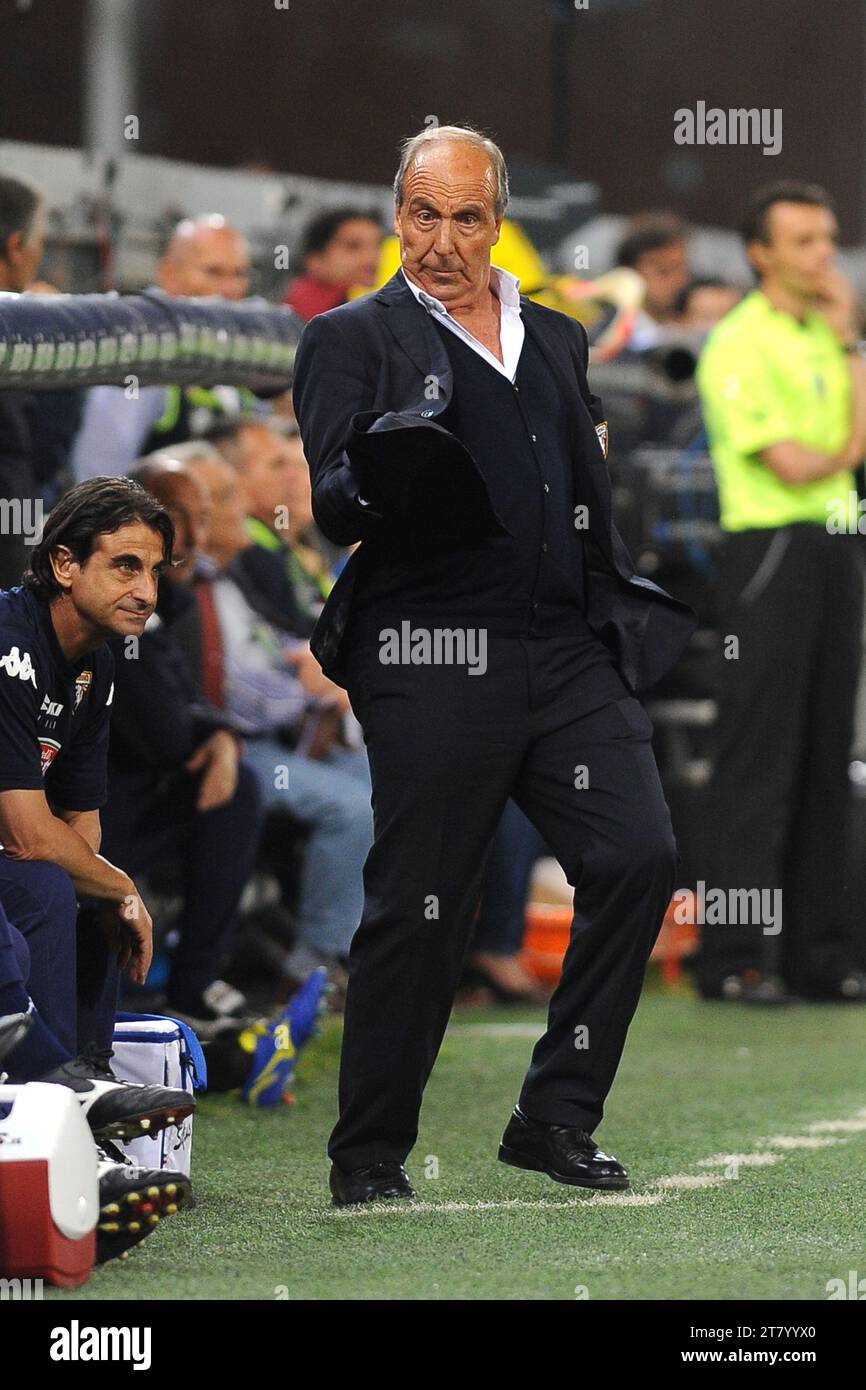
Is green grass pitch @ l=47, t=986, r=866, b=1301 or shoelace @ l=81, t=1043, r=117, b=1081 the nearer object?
green grass pitch @ l=47, t=986, r=866, b=1301

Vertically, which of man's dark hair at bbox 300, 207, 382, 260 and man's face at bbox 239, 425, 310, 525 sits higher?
man's dark hair at bbox 300, 207, 382, 260

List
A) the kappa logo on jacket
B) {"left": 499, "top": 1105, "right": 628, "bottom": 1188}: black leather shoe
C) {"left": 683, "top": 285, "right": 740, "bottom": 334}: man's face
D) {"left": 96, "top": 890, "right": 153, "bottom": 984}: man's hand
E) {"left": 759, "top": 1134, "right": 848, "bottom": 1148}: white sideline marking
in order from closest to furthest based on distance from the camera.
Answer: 1. the kappa logo on jacket
2. {"left": 96, "top": 890, "right": 153, "bottom": 984}: man's hand
3. {"left": 499, "top": 1105, "right": 628, "bottom": 1188}: black leather shoe
4. {"left": 759, "top": 1134, "right": 848, "bottom": 1148}: white sideline marking
5. {"left": 683, "top": 285, "right": 740, "bottom": 334}: man's face

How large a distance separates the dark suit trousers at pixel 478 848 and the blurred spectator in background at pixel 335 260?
4.14 m

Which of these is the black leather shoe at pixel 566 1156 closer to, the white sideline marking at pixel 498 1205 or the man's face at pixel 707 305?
the white sideline marking at pixel 498 1205

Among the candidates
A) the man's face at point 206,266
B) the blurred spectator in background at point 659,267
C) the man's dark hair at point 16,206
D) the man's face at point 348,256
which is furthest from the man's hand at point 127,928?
the blurred spectator in background at point 659,267

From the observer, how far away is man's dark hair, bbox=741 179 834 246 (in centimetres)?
730

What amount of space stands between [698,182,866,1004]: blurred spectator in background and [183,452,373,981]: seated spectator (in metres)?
1.34

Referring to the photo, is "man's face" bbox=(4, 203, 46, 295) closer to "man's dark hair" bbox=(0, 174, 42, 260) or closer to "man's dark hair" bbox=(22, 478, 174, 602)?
"man's dark hair" bbox=(0, 174, 42, 260)

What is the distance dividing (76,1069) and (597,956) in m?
0.99

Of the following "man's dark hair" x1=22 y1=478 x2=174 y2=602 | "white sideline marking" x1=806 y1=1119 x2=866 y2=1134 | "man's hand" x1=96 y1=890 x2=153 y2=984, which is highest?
"man's dark hair" x1=22 y1=478 x2=174 y2=602

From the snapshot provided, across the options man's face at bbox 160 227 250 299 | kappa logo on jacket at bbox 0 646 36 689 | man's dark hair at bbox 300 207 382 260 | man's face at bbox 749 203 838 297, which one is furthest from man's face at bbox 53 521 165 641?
man's dark hair at bbox 300 207 382 260

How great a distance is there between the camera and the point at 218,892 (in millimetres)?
5680
